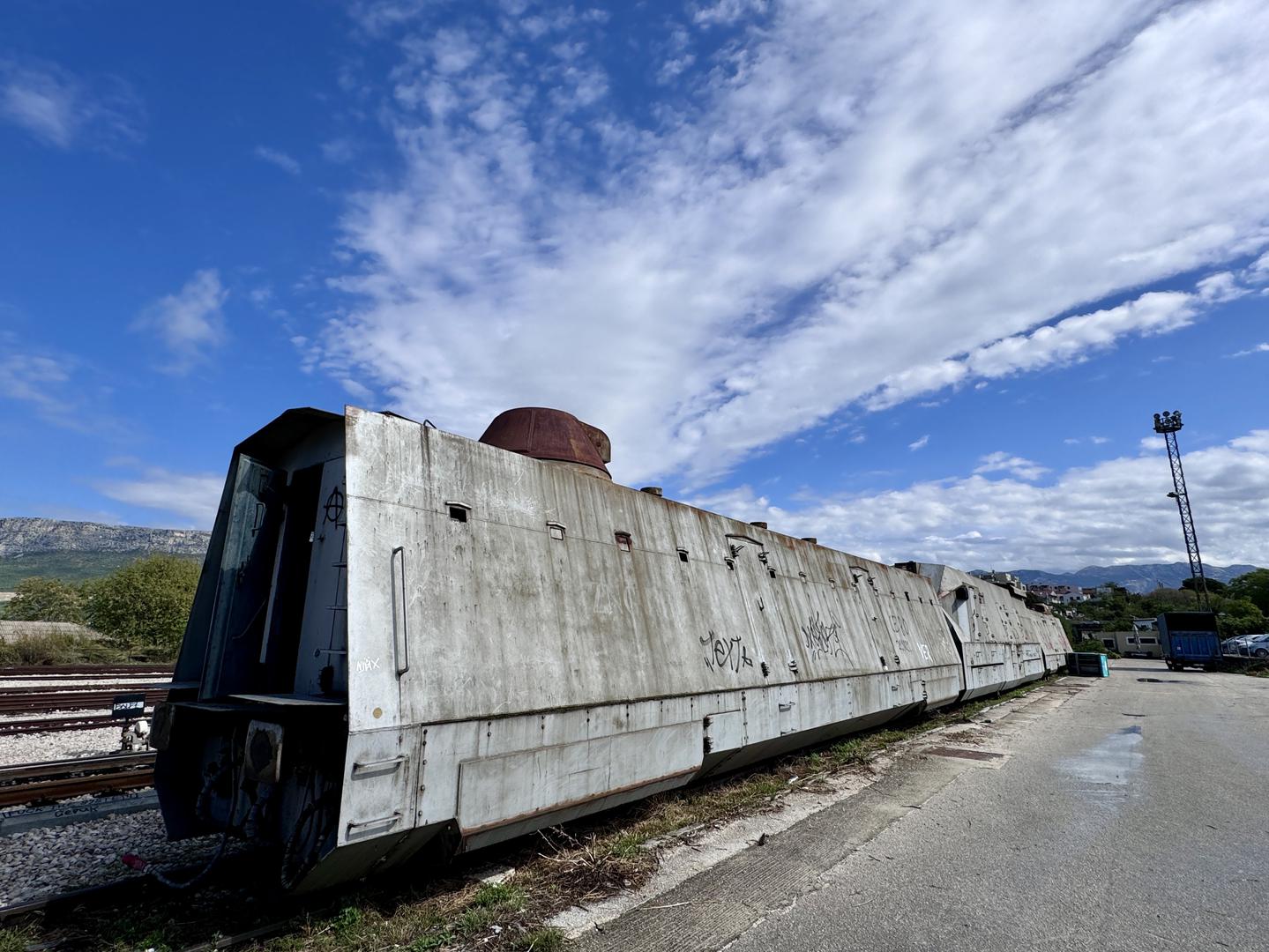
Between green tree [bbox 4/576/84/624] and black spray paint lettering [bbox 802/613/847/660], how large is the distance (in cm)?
4576

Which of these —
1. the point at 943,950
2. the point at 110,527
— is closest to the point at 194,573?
the point at 943,950

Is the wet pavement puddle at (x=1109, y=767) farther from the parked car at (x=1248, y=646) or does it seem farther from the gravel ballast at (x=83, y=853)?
the parked car at (x=1248, y=646)

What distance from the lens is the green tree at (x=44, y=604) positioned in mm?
39969

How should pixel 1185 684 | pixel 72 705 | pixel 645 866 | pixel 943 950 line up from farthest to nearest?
pixel 1185 684
pixel 72 705
pixel 645 866
pixel 943 950

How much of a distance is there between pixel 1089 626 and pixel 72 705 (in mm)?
95301

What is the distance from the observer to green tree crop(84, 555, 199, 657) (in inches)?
1304

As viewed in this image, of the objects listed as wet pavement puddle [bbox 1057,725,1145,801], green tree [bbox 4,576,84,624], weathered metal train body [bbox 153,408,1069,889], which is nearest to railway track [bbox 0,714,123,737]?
weathered metal train body [bbox 153,408,1069,889]

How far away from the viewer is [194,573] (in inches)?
1478

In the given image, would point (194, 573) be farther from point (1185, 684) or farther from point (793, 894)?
point (1185, 684)

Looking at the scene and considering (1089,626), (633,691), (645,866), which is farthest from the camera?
(1089,626)

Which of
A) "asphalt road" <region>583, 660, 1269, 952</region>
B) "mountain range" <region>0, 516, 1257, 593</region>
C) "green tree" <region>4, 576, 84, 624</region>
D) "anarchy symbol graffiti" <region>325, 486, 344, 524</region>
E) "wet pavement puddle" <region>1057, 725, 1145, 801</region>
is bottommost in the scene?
"wet pavement puddle" <region>1057, 725, 1145, 801</region>

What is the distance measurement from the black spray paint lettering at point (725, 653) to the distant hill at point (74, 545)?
596 feet

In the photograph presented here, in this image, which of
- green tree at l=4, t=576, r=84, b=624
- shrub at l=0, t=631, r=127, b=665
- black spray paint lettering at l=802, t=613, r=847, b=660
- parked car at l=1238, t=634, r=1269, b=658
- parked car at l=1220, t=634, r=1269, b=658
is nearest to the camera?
black spray paint lettering at l=802, t=613, r=847, b=660

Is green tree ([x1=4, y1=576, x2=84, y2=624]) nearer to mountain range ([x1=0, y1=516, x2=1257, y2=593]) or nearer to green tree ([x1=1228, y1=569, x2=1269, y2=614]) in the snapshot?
green tree ([x1=1228, y1=569, x2=1269, y2=614])
